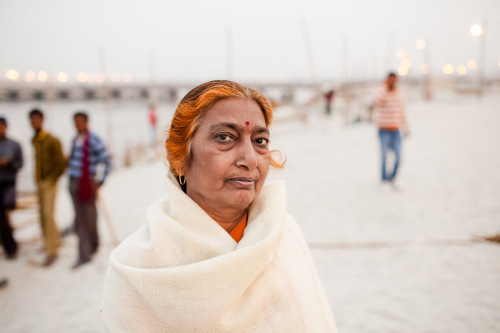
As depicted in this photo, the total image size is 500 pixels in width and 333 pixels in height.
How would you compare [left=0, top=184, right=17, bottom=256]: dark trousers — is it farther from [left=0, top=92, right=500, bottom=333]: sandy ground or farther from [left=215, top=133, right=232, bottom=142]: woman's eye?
[left=215, top=133, right=232, bottom=142]: woman's eye

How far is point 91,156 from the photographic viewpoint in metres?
3.74

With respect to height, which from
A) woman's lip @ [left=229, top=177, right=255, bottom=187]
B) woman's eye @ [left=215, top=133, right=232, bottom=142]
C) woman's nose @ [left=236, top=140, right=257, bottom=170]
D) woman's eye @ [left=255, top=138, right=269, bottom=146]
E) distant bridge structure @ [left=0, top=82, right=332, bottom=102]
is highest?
distant bridge structure @ [left=0, top=82, right=332, bottom=102]

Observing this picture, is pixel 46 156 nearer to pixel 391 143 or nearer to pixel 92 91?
pixel 391 143

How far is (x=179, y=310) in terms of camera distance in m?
0.90

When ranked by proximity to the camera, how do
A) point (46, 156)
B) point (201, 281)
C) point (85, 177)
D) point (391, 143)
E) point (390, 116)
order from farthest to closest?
1. point (391, 143)
2. point (390, 116)
3. point (46, 156)
4. point (85, 177)
5. point (201, 281)

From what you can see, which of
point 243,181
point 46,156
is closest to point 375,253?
point 243,181

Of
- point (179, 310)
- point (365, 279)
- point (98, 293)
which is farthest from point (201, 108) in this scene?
point (98, 293)

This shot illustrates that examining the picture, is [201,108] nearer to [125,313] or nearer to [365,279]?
[125,313]

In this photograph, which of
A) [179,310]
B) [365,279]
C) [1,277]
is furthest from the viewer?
[1,277]

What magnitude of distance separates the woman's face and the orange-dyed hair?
20 mm

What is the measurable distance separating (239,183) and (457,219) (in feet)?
14.4

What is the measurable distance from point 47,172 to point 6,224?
41.9 inches

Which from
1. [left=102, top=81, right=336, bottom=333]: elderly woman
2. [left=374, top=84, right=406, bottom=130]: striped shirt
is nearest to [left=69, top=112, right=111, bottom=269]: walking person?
[left=102, top=81, right=336, bottom=333]: elderly woman

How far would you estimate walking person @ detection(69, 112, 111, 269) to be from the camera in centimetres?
369
